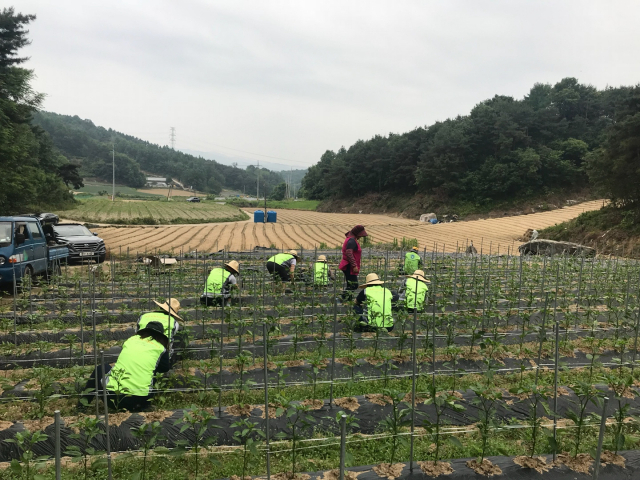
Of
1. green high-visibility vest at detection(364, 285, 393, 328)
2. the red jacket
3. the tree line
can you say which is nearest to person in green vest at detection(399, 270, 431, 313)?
green high-visibility vest at detection(364, 285, 393, 328)

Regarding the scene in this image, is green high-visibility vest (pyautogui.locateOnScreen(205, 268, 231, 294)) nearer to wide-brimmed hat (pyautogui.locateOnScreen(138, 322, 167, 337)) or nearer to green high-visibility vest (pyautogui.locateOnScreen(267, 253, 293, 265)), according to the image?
green high-visibility vest (pyautogui.locateOnScreen(267, 253, 293, 265))

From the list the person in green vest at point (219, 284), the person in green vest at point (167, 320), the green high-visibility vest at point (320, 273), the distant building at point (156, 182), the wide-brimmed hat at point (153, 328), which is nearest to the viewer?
the wide-brimmed hat at point (153, 328)

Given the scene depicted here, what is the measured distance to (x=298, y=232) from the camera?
23656 mm

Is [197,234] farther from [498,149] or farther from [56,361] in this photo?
[498,149]

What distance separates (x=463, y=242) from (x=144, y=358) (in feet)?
61.6

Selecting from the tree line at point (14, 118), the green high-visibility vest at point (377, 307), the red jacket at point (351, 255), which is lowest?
the green high-visibility vest at point (377, 307)

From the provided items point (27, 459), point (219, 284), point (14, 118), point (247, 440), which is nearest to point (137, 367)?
point (27, 459)

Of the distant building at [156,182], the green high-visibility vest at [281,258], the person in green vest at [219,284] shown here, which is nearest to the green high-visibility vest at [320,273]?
the green high-visibility vest at [281,258]

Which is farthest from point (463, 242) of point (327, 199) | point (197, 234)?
point (327, 199)

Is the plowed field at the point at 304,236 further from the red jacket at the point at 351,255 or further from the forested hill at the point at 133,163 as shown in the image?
the forested hill at the point at 133,163

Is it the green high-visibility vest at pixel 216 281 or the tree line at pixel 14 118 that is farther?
the tree line at pixel 14 118

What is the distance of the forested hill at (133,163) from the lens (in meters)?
82.9

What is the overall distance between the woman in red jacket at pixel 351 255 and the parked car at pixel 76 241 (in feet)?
26.3

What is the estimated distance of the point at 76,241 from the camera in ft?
39.8
